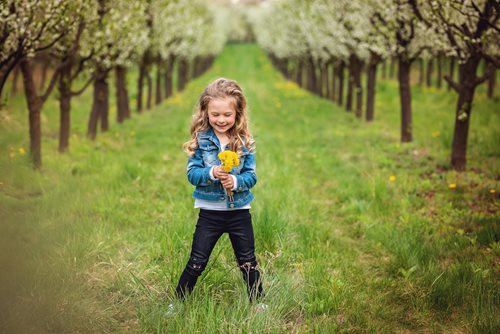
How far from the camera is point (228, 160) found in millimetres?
3488

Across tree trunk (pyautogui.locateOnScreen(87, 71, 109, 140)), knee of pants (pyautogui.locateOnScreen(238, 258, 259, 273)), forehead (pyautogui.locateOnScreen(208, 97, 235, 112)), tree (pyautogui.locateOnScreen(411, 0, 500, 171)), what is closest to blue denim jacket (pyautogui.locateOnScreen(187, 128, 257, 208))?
forehead (pyautogui.locateOnScreen(208, 97, 235, 112))

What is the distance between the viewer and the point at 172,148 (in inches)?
454

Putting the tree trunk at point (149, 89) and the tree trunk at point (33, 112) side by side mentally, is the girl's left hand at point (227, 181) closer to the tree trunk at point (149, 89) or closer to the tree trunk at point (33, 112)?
the tree trunk at point (33, 112)

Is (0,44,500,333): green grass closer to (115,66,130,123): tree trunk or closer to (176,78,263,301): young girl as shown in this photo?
(176,78,263,301): young girl

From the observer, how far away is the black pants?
12.5 ft

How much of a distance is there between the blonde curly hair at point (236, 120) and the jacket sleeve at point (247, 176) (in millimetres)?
82

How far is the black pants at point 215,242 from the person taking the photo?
12.5 ft

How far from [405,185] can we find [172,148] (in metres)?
5.70

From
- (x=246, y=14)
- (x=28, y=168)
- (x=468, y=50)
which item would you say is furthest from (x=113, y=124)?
(x=246, y=14)

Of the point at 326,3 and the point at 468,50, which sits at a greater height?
the point at 326,3

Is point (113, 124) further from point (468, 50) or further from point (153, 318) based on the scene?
point (153, 318)

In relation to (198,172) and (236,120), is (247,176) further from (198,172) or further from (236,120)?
(236,120)

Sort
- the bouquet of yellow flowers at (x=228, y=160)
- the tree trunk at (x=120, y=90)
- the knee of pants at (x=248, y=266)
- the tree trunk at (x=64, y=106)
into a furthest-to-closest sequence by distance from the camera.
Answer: the tree trunk at (x=120, y=90) < the tree trunk at (x=64, y=106) < the knee of pants at (x=248, y=266) < the bouquet of yellow flowers at (x=228, y=160)

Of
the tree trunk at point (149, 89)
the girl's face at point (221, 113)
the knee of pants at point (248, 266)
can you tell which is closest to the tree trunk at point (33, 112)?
the girl's face at point (221, 113)
